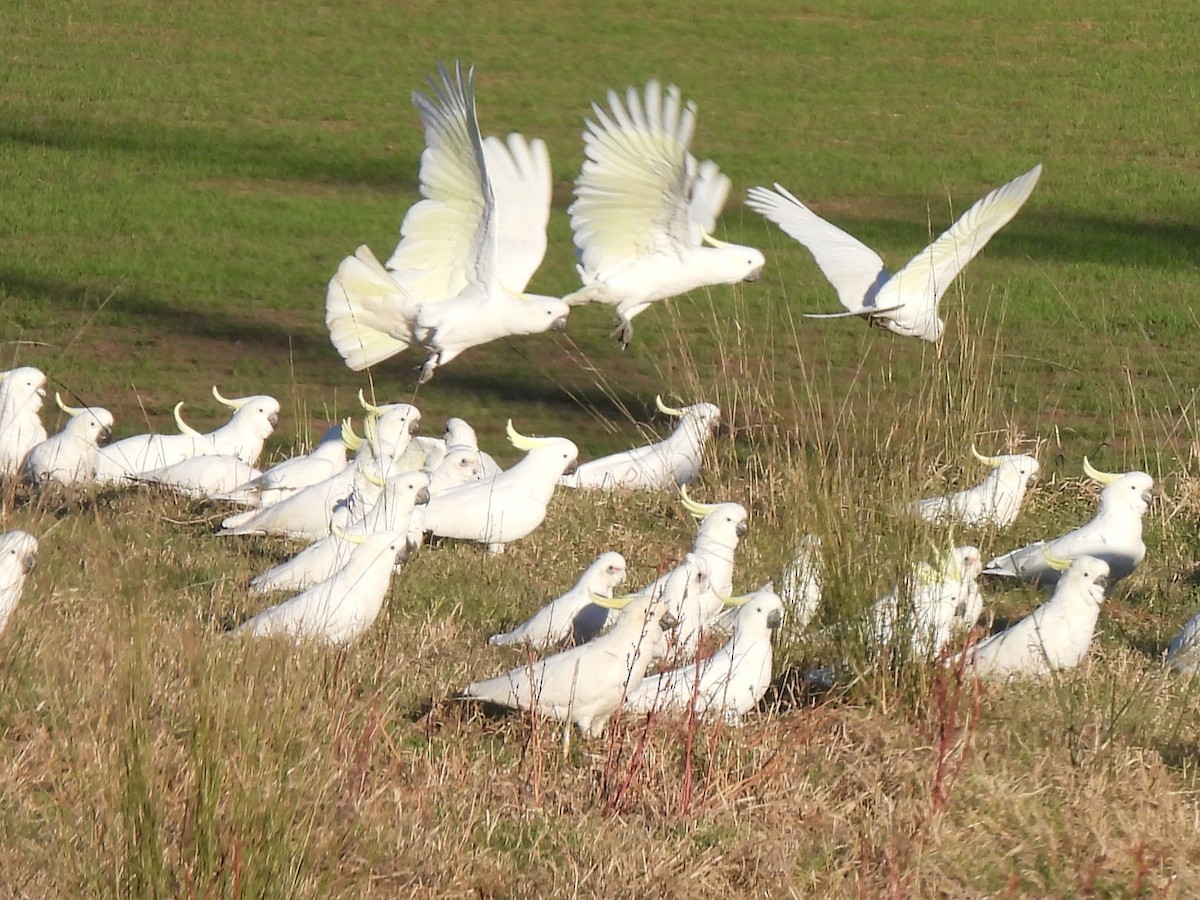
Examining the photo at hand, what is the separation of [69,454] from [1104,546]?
3078 mm

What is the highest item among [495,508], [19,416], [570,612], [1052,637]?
[1052,637]

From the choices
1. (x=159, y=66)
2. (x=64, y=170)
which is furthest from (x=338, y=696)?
(x=159, y=66)

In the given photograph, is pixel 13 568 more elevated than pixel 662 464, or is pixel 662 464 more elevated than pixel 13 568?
pixel 13 568

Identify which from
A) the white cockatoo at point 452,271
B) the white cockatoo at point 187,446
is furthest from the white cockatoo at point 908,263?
the white cockatoo at point 187,446

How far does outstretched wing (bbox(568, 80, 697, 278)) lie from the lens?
199 inches

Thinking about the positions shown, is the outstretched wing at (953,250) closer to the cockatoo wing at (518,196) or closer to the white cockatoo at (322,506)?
the cockatoo wing at (518,196)

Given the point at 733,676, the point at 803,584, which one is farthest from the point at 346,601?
the point at 803,584

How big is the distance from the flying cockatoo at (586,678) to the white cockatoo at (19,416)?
264 cm

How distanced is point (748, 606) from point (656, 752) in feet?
1.54

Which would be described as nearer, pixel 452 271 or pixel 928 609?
pixel 928 609

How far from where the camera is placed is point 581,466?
6047 mm

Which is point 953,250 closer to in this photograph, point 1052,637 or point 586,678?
point 1052,637

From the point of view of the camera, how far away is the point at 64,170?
40.5 ft

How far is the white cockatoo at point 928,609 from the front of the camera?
12.4 ft
